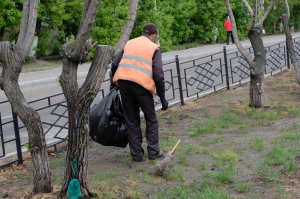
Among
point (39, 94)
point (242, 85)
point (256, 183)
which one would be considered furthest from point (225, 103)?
point (39, 94)

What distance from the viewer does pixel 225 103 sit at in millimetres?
7895

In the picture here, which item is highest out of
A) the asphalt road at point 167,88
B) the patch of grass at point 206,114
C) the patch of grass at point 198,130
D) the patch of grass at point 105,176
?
the asphalt road at point 167,88

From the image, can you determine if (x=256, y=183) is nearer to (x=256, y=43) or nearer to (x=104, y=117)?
(x=104, y=117)

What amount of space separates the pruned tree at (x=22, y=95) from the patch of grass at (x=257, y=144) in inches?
108

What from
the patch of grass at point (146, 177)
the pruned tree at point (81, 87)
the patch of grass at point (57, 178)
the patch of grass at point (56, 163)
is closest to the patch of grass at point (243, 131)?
the patch of grass at point (146, 177)

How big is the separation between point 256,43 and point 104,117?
12.5 feet

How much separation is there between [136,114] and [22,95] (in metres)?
1.70

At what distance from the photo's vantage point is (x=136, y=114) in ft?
15.9

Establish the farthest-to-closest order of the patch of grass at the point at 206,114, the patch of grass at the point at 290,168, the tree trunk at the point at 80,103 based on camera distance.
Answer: the patch of grass at the point at 206,114 → the patch of grass at the point at 290,168 → the tree trunk at the point at 80,103

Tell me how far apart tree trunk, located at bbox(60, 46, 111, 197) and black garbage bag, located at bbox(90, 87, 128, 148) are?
3.67 feet

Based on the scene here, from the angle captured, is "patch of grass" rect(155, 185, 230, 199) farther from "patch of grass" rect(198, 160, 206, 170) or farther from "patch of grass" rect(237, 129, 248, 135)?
"patch of grass" rect(237, 129, 248, 135)

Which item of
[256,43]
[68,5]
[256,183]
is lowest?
[256,183]

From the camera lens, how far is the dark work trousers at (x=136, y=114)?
4664 mm

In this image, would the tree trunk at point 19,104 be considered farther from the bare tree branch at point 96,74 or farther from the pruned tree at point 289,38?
the pruned tree at point 289,38
